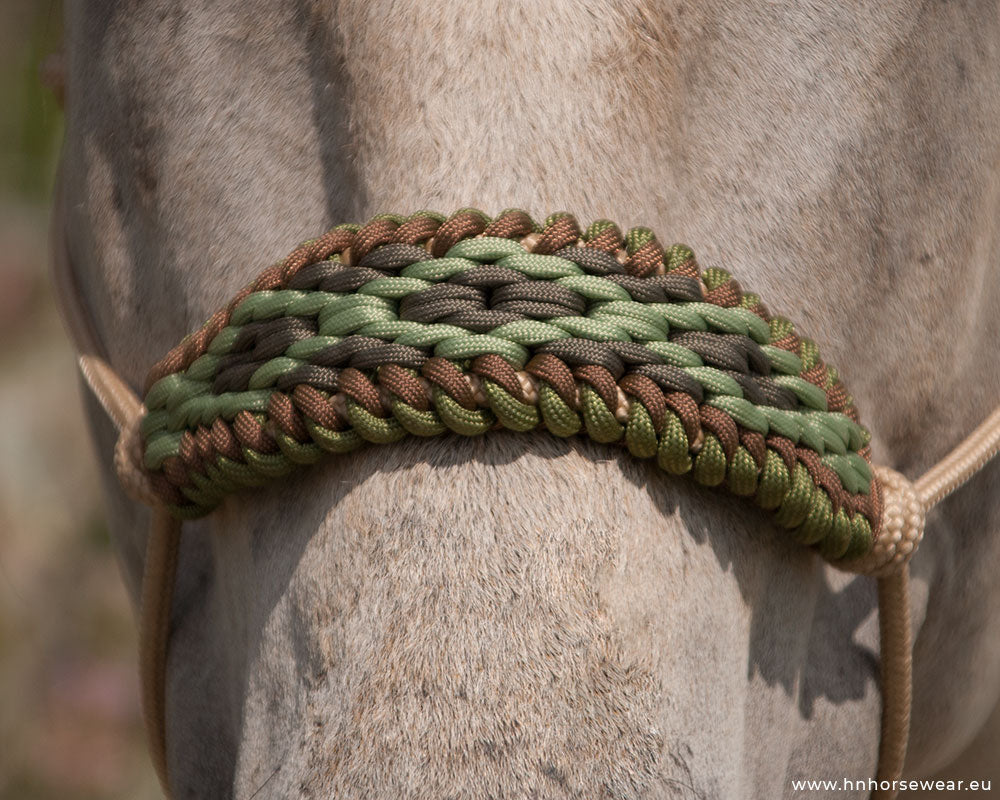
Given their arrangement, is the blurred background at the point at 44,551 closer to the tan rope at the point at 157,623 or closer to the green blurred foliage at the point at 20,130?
the green blurred foliage at the point at 20,130

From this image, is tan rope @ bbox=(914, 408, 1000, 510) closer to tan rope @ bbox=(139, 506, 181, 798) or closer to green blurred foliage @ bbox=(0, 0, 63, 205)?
tan rope @ bbox=(139, 506, 181, 798)

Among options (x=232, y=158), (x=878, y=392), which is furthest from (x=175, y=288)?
(x=878, y=392)

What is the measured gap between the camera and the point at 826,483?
90cm

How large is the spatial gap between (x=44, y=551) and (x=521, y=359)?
352 cm

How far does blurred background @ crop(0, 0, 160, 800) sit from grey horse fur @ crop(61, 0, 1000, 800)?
7.01 feet

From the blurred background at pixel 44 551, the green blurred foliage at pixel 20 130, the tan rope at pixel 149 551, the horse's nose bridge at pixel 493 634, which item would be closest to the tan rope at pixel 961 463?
the horse's nose bridge at pixel 493 634

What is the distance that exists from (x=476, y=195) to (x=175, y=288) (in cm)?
32

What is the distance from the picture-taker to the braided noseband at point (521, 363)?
820 millimetres

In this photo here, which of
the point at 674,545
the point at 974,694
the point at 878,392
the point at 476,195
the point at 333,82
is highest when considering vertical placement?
the point at 333,82

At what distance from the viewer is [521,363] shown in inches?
32.4

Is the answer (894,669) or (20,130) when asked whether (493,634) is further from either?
(20,130)

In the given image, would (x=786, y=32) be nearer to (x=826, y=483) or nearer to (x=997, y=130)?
(x=997, y=130)

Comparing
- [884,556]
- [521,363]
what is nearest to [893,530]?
[884,556]

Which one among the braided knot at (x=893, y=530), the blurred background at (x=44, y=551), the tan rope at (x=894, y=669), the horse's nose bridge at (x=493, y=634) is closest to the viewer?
the horse's nose bridge at (x=493, y=634)
